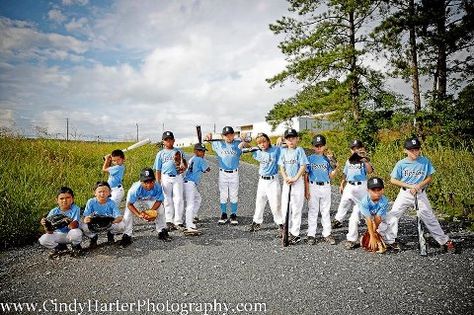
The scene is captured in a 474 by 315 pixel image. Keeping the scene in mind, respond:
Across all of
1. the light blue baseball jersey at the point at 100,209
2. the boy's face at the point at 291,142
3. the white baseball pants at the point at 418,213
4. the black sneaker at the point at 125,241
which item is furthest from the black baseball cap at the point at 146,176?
the white baseball pants at the point at 418,213

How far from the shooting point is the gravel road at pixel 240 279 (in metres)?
3.63

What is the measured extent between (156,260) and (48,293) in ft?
5.14

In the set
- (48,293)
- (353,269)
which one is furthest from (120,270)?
(353,269)

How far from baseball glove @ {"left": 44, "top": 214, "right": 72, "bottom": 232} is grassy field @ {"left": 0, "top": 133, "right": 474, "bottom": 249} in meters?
1.66

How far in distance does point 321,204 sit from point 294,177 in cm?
81

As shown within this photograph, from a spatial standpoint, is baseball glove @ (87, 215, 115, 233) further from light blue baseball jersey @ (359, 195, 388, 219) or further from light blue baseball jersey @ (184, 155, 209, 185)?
light blue baseball jersey @ (359, 195, 388, 219)

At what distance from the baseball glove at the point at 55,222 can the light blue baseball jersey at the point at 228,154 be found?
3586mm

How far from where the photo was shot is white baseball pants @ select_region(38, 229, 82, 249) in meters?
5.22

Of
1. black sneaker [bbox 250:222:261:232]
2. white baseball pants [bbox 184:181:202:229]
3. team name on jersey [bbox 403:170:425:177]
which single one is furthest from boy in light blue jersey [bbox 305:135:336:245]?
white baseball pants [bbox 184:181:202:229]

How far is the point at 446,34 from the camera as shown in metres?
16.9

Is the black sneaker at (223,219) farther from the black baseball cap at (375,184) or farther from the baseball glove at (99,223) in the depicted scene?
the black baseball cap at (375,184)

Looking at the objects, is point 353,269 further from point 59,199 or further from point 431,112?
point 431,112

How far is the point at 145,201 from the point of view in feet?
20.8

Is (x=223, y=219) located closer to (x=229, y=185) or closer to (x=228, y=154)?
(x=229, y=185)
